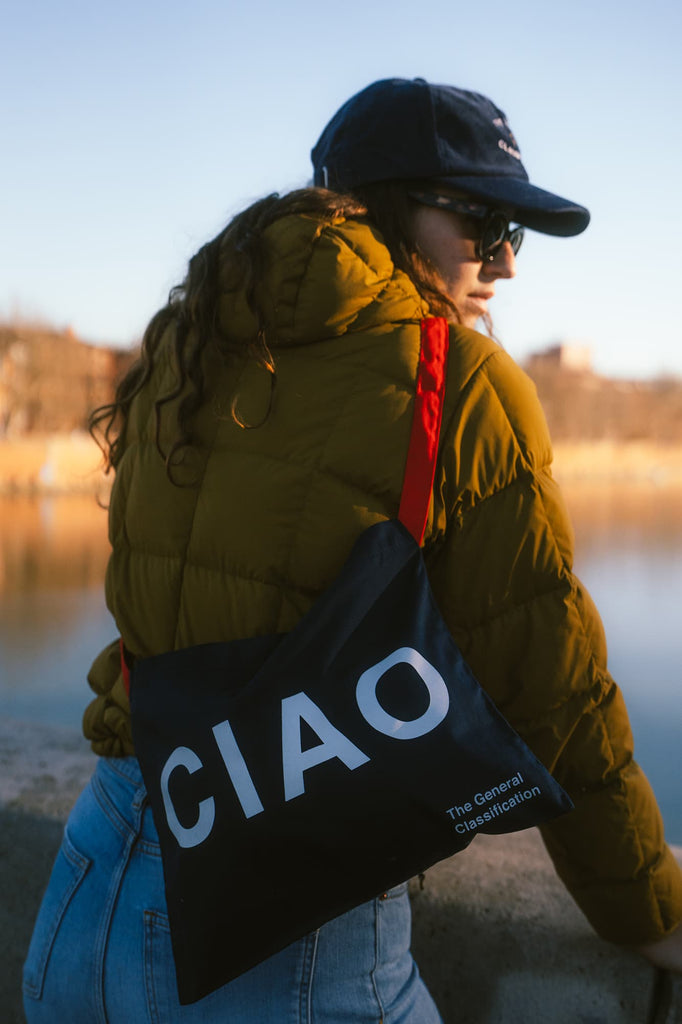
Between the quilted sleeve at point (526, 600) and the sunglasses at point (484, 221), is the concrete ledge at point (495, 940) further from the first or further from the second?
the sunglasses at point (484, 221)

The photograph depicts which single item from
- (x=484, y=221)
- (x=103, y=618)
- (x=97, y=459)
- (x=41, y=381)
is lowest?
(x=41, y=381)

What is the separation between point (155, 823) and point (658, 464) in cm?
2682

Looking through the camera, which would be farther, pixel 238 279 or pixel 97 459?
pixel 97 459

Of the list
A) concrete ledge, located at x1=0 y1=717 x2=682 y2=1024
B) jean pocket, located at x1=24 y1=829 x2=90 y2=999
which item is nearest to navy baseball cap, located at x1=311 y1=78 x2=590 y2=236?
jean pocket, located at x1=24 y1=829 x2=90 y2=999

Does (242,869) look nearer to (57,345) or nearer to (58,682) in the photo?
(58,682)

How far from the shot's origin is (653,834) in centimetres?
105

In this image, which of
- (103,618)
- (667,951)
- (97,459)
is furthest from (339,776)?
(97,459)

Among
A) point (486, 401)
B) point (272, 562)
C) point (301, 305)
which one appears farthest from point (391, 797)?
point (301, 305)

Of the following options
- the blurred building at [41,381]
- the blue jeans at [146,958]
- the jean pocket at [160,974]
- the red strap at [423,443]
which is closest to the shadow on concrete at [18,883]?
the blue jeans at [146,958]

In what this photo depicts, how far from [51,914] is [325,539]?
0.54 m

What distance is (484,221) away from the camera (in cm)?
114

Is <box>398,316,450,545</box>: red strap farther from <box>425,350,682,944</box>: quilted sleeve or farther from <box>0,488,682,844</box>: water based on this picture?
<box>0,488,682,844</box>: water

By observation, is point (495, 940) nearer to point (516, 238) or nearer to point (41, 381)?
point (516, 238)

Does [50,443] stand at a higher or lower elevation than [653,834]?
lower
